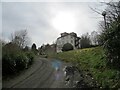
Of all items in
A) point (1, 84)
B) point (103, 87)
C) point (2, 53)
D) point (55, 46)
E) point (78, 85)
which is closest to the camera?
point (103, 87)

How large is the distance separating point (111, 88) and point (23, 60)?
53.9 ft

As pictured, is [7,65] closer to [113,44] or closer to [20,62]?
[20,62]

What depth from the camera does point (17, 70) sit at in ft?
81.1

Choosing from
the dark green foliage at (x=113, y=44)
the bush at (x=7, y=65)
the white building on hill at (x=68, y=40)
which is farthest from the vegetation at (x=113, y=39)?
the white building on hill at (x=68, y=40)

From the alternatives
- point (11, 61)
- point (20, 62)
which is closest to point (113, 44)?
point (11, 61)

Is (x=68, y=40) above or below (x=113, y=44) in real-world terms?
below

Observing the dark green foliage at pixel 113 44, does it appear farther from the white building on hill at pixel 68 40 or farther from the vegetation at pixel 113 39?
the white building on hill at pixel 68 40

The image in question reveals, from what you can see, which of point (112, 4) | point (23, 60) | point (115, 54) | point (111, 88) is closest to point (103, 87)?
point (111, 88)

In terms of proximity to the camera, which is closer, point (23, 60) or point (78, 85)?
point (78, 85)

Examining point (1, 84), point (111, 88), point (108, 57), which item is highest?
point (108, 57)

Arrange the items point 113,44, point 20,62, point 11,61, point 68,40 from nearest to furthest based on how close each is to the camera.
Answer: point 113,44
point 11,61
point 20,62
point 68,40

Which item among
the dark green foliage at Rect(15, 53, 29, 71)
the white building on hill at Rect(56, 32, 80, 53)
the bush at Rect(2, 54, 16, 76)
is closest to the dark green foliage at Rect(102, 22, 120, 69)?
the bush at Rect(2, 54, 16, 76)

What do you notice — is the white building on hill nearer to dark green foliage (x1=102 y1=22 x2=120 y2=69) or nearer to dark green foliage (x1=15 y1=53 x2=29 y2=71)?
dark green foliage (x1=15 y1=53 x2=29 y2=71)

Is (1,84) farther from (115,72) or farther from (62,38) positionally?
(62,38)
